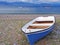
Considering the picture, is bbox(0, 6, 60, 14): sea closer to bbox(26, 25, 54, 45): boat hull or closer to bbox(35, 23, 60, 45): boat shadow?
bbox(35, 23, 60, 45): boat shadow

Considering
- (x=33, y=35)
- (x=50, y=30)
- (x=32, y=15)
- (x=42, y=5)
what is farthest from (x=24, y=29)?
(x=32, y=15)

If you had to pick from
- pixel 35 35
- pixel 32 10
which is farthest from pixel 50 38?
pixel 32 10

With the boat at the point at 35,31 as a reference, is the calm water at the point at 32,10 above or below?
above

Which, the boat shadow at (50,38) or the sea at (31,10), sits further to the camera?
the sea at (31,10)

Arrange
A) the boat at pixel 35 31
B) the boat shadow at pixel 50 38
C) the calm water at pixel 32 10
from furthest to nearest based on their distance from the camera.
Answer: the calm water at pixel 32 10 → the boat shadow at pixel 50 38 → the boat at pixel 35 31

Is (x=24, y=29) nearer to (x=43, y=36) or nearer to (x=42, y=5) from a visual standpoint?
(x=43, y=36)

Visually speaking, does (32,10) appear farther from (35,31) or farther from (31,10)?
(35,31)

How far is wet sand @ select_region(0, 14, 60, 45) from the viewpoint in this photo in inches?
262

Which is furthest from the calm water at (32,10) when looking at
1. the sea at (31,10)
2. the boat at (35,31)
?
the boat at (35,31)

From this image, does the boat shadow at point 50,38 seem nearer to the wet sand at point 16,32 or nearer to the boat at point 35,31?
the wet sand at point 16,32

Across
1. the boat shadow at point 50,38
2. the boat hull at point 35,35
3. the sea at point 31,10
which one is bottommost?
the boat shadow at point 50,38

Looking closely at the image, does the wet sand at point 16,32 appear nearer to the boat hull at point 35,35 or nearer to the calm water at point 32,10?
the boat hull at point 35,35

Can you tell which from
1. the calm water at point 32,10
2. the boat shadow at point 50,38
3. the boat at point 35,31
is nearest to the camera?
the boat at point 35,31

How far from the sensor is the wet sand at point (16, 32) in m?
6.67
